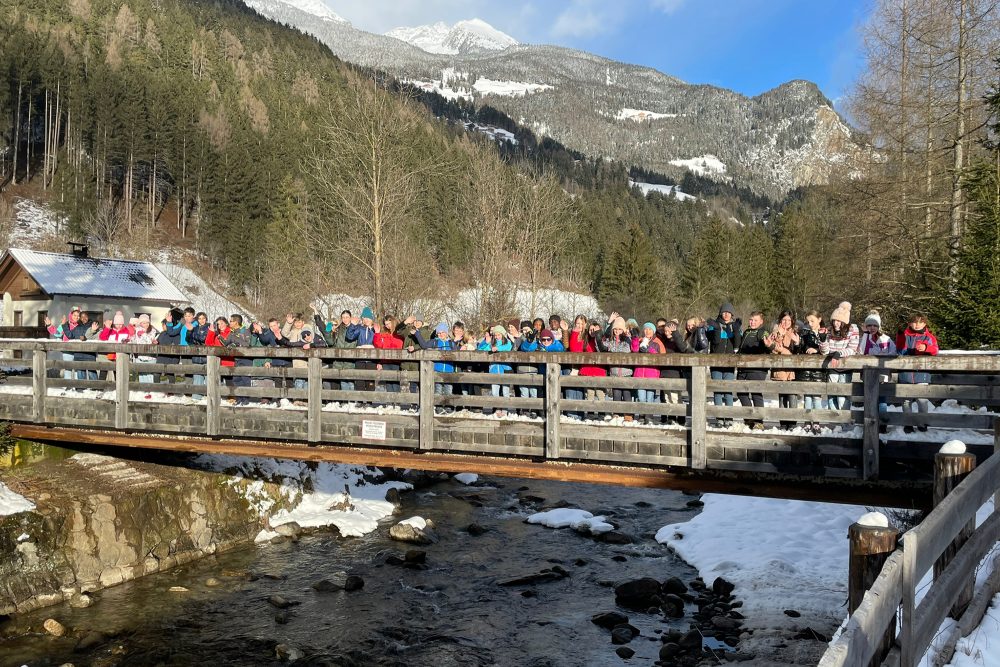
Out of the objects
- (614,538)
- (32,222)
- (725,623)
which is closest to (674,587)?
(725,623)

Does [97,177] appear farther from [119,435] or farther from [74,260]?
[119,435]

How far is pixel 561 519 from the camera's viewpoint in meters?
15.3

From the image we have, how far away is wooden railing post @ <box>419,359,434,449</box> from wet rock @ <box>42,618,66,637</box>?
5.28 metres

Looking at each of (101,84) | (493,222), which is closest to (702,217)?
(101,84)

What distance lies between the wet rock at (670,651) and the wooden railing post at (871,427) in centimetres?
355

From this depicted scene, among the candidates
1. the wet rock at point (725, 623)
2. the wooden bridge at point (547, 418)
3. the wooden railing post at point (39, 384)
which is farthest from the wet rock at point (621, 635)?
the wooden railing post at point (39, 384)

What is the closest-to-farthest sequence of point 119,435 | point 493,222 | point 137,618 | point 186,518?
point 137,618 < point 119,435 < point 186,518 < point 493,222

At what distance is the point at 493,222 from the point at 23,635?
853 inches

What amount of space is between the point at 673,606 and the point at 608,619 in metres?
1.06

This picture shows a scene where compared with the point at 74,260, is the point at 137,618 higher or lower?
lower

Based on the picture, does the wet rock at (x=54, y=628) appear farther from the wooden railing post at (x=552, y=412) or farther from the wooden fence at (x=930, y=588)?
the wooden fence at (x=930, y=588)

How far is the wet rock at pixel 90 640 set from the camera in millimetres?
9102

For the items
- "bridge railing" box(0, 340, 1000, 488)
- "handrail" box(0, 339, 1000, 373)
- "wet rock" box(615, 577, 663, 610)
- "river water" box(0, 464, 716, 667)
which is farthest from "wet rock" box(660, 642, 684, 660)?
"handrail" box(0, 339, 1000, 373)

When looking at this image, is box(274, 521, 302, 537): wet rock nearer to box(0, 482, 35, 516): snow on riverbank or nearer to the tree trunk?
box(0, 482, 35, 516): snow on riverbank
